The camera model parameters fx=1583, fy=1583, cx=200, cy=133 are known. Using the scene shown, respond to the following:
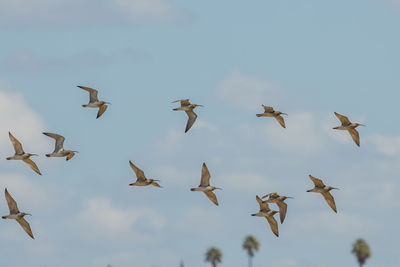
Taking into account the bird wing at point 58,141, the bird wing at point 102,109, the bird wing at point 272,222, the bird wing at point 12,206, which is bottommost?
the bird wing at point 12,206

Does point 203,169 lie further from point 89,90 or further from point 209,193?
point 89,90

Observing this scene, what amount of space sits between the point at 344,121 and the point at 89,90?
2318cm

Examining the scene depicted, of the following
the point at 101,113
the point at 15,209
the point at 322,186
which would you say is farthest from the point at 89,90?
the point at 322,186

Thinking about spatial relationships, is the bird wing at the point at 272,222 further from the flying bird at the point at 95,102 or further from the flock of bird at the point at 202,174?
the flying bird at the point at 95,102

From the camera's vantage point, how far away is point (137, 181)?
135375 millimetres

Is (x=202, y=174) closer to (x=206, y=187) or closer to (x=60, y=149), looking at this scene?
(x=206, y=187)

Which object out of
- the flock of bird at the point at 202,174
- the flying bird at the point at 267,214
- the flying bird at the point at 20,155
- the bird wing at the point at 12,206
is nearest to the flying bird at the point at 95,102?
the flock of bird at the point at 202,174

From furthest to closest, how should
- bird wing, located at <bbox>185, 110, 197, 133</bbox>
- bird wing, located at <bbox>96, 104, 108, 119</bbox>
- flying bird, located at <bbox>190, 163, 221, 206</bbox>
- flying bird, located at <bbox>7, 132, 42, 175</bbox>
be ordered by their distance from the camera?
bird wing, located at <bbox>96, 104, 108, 119</bbox>, bird wing, located at <bbox>185, 110, 197, 133</bbox>, flying bird, located at <bbox>7, 132, 42, 175</bbox>, flying bird, located at <bbox>190, 163, 221, 206</bbox>

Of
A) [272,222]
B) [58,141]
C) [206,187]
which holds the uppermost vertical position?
[58,141]

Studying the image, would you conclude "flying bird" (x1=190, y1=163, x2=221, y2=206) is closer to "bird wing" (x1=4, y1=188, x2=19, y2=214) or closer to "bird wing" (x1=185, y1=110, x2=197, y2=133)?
"bird wing" (x1=185, y1=110, x2=197, y2=133)

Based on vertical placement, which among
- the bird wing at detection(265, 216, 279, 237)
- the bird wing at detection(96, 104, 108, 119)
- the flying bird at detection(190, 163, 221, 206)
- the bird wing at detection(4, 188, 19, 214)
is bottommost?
the bird wing at detection(4, 188, 19, 214)

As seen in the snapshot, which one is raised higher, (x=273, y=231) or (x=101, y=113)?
(x=101, y=113)

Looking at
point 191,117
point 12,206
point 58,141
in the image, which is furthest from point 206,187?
point 12,206

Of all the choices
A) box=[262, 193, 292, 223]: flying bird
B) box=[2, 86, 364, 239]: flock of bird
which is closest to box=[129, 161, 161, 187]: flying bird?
box=[2, 86, 364, 239]: flock of bird
